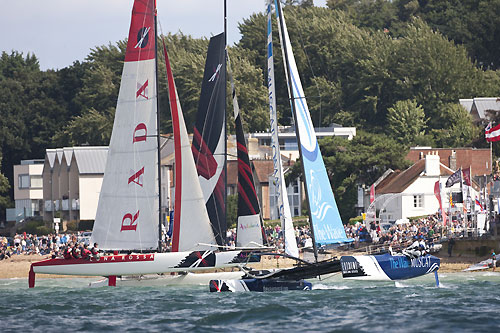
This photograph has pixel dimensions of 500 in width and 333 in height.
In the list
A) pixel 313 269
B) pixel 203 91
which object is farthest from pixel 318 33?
pixel 313 269

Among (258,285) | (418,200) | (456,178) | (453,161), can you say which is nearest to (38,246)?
(418,200)

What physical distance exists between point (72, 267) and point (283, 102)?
7895 cm

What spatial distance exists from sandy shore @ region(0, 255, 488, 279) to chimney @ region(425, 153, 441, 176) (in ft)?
59.0

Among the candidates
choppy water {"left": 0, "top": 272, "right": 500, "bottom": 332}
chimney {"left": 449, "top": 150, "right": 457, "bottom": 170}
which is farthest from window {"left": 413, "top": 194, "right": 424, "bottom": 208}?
choppy water {"left": 0, "top": 272, "right": 500, "bottom": 332}

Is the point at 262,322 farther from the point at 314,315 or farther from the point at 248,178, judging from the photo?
the point at 248,178

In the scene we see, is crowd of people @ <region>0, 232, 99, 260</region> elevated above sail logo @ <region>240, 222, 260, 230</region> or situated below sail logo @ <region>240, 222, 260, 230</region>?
below

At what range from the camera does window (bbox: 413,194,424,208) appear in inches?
2734

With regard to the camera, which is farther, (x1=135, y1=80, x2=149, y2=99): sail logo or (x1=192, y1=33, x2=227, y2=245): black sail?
(x1=192, y1=33, x2=227, y2=245): black sail

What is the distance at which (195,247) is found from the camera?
38.2m

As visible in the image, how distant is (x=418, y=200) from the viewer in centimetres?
6956

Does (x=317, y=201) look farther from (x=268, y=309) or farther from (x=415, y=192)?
(x=415, y=192)

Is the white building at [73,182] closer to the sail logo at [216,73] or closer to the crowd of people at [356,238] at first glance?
the crowd of people at [356,238]

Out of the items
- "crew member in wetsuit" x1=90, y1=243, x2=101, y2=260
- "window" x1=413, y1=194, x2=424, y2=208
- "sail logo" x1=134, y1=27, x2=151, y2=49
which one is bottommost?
"crew member in wetsuit" x1=90, y1=243, x2=101, y2=260

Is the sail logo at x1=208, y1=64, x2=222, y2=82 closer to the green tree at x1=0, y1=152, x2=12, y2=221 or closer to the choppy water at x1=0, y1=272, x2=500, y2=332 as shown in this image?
the choppy water at x1=0, y1=272, x2=500, y2=332
